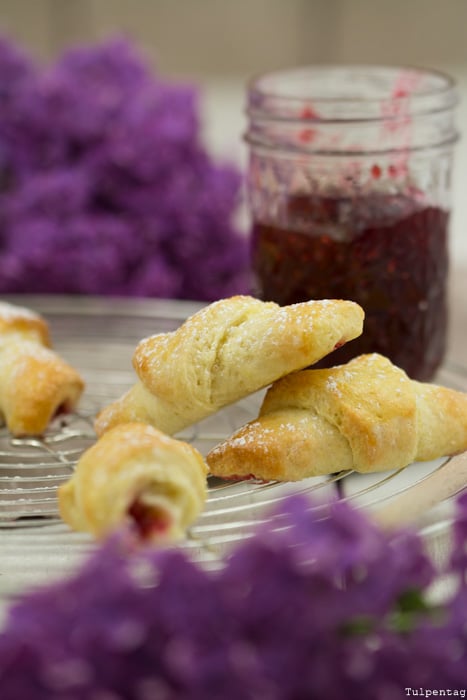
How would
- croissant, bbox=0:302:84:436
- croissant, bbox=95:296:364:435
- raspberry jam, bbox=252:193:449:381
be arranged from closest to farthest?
croissant, bbox=95:296:364:435
croissant, bbox=0:302:84:436
raspberry jam, bbox=252:193:449:381

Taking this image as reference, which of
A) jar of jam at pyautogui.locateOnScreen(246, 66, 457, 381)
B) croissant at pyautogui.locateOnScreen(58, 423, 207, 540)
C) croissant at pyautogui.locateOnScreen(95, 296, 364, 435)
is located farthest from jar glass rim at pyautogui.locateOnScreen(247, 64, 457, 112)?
croissant at pyautogui.locateOnScreen(58, 423, 207, 540)

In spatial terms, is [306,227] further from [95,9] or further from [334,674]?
[95,9]

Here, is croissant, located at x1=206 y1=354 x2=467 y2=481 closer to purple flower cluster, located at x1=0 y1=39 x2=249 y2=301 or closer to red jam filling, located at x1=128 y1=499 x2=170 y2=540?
red jam filling, located at x1=128 y1=499 x2=170 y2=540

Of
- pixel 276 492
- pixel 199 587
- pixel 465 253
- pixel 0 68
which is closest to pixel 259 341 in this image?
pixel 276 492

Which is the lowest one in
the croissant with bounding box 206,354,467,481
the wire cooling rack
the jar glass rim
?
the wire cooling rack

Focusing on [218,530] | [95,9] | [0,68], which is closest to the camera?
[218,530]

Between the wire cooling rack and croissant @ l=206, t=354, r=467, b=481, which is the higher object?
croissant @ l=206, t=354, r=467, b=481

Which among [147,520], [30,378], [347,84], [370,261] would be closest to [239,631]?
[147,520]
